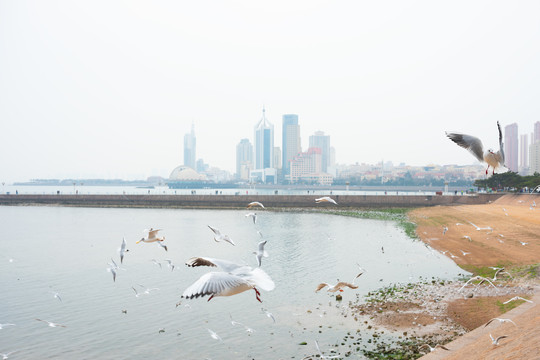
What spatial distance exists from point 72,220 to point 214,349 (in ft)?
147

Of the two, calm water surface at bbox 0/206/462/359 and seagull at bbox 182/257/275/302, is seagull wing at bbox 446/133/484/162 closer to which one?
seagull at bbox 182/257/275/302

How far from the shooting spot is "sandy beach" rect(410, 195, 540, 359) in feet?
27.5

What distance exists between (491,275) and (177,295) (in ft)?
44.7

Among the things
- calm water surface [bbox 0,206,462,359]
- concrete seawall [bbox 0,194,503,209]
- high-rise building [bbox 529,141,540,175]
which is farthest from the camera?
high-rise building [bbox 529,141,540,175]

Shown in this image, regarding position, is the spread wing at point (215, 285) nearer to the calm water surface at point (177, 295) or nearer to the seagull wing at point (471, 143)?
the seagull wing at point (471, 143)

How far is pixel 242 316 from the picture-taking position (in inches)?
568

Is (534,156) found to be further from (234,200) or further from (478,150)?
(478,150)

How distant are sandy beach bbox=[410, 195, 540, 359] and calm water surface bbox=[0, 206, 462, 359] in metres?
2.03

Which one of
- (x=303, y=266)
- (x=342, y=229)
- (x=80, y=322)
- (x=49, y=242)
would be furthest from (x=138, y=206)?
(x=80, y=322)

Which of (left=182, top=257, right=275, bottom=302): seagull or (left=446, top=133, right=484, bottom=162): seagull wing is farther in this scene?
(left=446, top=133, right=484, bottom=162): seagull wing

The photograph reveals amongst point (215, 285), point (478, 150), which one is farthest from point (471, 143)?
point (215, 285)

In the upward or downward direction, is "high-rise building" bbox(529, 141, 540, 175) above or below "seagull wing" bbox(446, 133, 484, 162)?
above

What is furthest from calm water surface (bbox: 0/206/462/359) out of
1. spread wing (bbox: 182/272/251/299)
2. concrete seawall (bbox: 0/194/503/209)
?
concrete seawall (bbox: 0/194/503/209)

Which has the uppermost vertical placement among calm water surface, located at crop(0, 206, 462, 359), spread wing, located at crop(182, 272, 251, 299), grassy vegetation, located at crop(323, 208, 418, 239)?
spread wing, located at crop(182, 272, 251, 299)
